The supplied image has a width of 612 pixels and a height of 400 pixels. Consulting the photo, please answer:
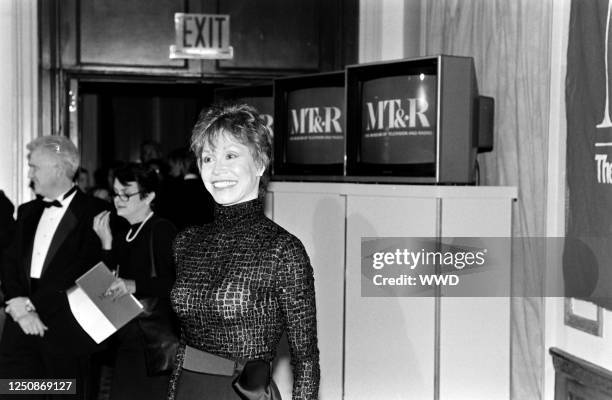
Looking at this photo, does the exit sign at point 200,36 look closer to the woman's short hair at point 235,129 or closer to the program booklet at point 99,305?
the program booklet at point 99,305

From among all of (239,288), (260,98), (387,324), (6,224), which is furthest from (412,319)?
(260,98)

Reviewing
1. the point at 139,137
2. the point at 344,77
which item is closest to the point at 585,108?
the point at 344,77

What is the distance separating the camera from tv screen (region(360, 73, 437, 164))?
3.63 metres

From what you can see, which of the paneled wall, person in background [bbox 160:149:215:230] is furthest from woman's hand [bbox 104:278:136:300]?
the paneled wall

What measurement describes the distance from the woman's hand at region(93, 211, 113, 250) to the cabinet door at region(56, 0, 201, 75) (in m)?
2.06

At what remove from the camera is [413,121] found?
3.69 m

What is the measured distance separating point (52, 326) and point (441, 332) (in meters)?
1.55

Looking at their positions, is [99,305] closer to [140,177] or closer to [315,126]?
[140,177]

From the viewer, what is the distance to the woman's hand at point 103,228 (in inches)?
150

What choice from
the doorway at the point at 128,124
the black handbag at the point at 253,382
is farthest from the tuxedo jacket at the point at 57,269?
the doorway at the point at 128,124

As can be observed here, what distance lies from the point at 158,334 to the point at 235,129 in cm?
162

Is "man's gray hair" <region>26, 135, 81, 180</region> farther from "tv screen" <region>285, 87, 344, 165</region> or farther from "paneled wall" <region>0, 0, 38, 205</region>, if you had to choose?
"paneled wall" <region>0, 0, 38, 205</region>

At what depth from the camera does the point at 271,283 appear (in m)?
2.16

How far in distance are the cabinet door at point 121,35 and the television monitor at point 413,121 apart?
2088 mm
